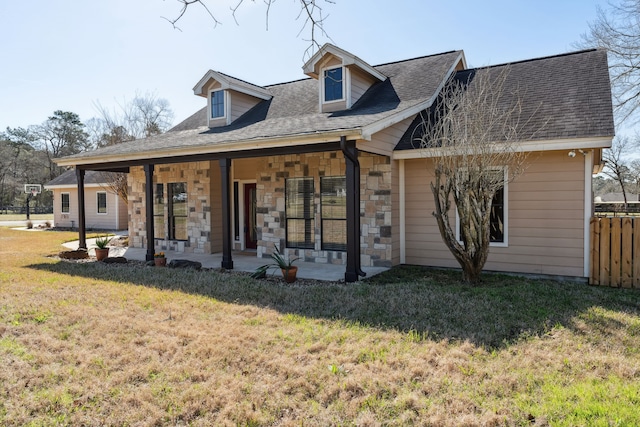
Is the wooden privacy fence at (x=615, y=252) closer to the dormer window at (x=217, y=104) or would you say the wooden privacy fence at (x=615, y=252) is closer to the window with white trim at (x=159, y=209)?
the dormer window at (x=217, y=104)

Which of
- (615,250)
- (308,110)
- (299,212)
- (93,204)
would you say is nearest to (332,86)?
(308,110)

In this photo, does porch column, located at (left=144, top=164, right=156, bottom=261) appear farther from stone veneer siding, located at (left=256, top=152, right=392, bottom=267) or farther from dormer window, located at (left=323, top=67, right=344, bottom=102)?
dormer window, located at (left=323, top=67, right=344, bottom=102)

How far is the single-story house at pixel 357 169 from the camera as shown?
7297mm

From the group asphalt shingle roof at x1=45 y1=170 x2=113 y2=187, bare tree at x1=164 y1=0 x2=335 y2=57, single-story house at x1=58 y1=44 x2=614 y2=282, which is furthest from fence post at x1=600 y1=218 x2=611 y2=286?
asphalt shingle roof at x1=45 y1=170 x2=113 y2=187

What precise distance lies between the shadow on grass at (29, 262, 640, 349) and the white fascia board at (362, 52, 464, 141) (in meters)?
2.55

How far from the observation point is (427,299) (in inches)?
231

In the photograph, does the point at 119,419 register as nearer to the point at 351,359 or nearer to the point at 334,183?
the point at 351,359

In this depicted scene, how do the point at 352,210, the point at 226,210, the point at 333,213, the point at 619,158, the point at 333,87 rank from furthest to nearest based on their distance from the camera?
1. the point at 619,158
2. the point at 333,87
3. the point at 333,213
4. the point at 226,210
5. the point at 352,210

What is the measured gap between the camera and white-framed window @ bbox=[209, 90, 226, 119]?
1184 cm

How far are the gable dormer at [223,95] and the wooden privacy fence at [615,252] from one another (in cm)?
909

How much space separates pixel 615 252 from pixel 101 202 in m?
21.4

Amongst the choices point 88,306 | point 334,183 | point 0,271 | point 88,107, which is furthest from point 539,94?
point 88,107

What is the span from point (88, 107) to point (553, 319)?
22147 millimetres

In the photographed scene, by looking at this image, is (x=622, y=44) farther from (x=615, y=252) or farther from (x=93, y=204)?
(x=93, y=204)
